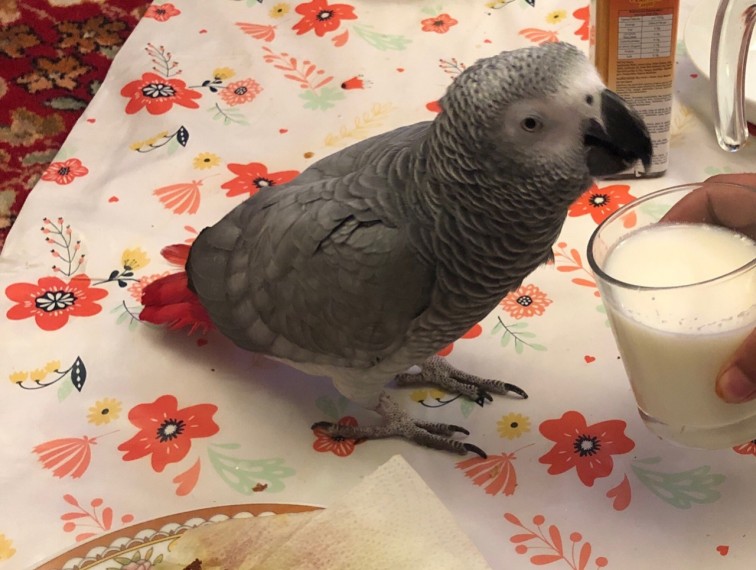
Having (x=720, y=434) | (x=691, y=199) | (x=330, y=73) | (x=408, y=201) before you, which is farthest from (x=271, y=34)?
(x=720, y=434)

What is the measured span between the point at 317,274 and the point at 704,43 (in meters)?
0.61

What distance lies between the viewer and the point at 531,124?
0.50 metres

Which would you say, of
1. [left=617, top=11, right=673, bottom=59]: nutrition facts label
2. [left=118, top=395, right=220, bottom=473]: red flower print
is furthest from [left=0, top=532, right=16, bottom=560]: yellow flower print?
[left=617, top=11, right=673, bottom=59]: nutrition facts label

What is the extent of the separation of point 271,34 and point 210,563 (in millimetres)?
823

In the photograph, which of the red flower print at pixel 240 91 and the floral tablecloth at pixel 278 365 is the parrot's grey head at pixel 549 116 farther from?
the red flower print at pixel 240 91

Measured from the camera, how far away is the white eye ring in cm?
50

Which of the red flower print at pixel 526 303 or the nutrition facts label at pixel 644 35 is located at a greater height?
the nutrition facts label at pixel 644 35

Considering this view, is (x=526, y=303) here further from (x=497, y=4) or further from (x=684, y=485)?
(x=497, y=4)

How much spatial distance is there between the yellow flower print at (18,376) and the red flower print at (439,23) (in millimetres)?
734

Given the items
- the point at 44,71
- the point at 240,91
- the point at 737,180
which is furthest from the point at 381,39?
the point at 737,180

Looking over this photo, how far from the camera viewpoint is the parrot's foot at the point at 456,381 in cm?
73

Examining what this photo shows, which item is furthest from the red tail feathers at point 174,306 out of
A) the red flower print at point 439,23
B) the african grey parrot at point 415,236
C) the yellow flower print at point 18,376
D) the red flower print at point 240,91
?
the red flower print at point 439,23

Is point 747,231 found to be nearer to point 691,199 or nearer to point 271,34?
point 691,199

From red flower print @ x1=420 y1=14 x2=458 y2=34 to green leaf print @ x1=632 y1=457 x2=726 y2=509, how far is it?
2.38 ft
